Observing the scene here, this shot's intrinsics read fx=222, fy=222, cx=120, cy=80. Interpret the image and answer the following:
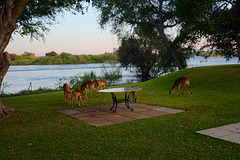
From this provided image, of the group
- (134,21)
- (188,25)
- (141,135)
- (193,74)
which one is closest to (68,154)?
(141,135)

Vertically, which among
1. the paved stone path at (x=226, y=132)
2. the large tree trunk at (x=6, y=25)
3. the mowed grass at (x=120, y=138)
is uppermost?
the large tree trunk at (x=6, y=25)

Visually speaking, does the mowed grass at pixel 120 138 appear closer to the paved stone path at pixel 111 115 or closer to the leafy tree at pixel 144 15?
the paved stone path at pixel 111 115

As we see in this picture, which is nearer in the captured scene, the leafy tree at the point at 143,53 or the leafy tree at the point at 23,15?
the leafy tree at the point at 23,15

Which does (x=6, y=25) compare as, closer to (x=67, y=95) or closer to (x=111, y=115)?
(x=67, y=95)

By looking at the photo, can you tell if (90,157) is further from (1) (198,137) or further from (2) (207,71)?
(2) (207,71)

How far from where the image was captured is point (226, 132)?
5070 millimetres

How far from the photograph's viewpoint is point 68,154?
4156 millimetres

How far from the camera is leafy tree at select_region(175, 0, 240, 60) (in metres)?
14.2

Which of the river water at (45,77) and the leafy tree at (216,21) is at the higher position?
the leafy tree at (216,21)

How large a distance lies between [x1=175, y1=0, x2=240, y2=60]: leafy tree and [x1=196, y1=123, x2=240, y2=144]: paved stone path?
9717 mm

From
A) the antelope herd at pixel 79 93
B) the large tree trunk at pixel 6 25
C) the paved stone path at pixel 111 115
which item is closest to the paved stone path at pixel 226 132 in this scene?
the paved stone path at pixel 111 115

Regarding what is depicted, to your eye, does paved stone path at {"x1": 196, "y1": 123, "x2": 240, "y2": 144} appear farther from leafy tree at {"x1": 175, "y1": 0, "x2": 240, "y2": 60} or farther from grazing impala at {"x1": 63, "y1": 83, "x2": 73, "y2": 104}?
leafy tree at {"x1": 175, "y1": 0, "x2": 240, "y2": 60}

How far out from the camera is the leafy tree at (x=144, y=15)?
23.3 metres

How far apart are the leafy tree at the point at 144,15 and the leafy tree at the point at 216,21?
697cm
